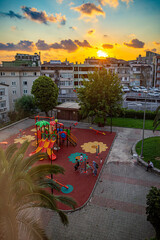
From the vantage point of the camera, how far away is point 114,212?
Answer: 503 inches

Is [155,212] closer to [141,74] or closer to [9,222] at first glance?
[9,222]

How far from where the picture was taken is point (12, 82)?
151 ft

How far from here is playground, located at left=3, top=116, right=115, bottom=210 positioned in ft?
50.9

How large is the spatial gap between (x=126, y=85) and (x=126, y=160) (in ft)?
172

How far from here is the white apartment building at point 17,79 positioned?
4488 cm

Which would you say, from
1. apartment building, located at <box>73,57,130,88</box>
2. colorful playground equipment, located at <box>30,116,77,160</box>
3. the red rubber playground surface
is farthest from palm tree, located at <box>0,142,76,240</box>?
apartment building, located at <box>73,57,130,88</box>

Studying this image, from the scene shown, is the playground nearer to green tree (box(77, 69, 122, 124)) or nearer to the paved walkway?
the paved walkway

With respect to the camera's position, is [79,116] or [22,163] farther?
[79,116]

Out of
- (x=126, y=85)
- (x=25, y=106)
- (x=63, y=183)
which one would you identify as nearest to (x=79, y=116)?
(x=25, y=106)

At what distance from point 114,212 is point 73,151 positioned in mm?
10250

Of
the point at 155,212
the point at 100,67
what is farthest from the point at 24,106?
the point at 155,212

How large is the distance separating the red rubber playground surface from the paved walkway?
869mm

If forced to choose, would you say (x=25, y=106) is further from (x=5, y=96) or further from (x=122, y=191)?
(x=122, y=191)

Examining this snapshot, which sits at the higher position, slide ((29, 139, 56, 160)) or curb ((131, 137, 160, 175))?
slide ((29, 139, 56, 160))
